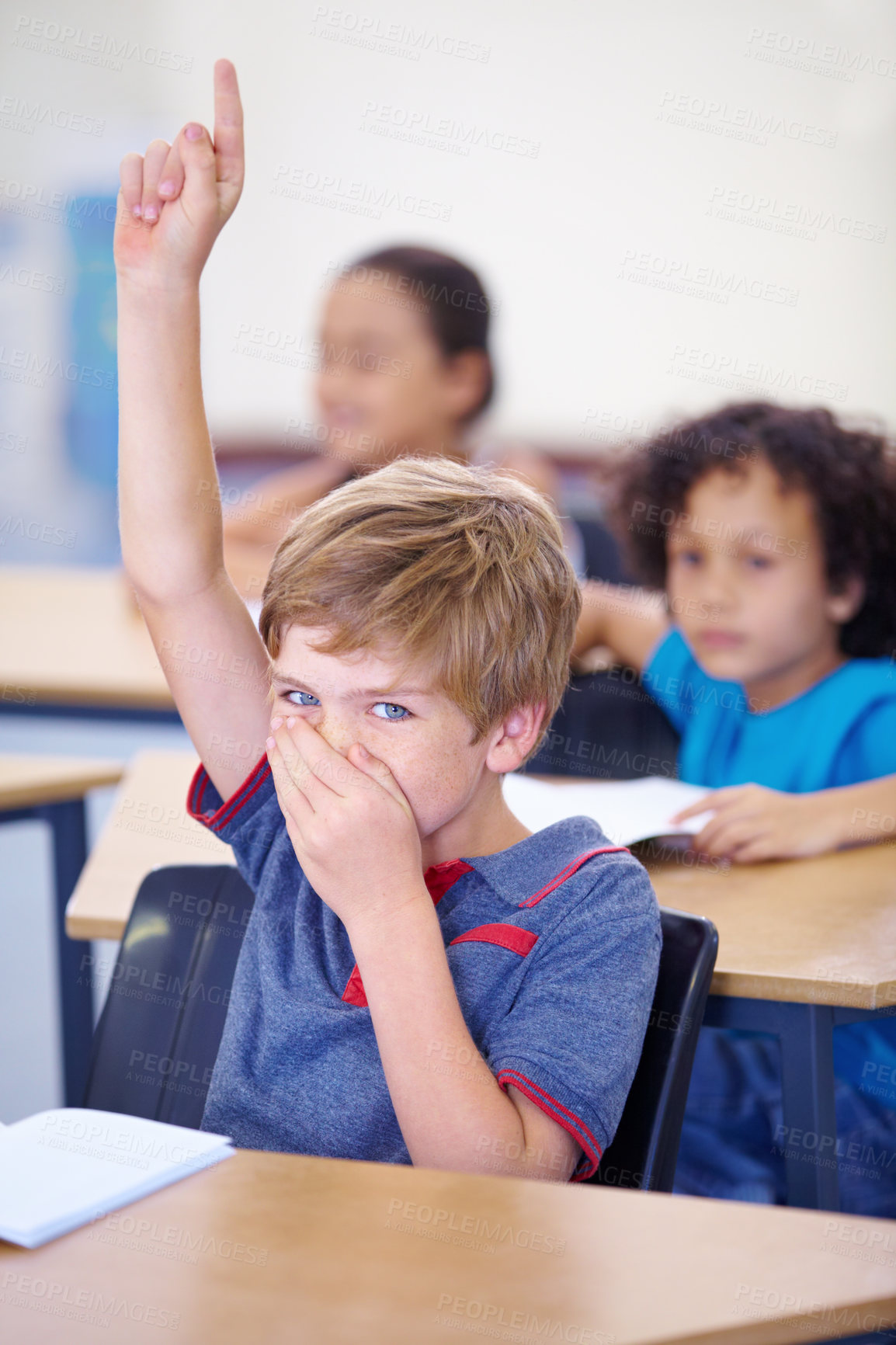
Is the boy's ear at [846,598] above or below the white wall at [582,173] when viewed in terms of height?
below

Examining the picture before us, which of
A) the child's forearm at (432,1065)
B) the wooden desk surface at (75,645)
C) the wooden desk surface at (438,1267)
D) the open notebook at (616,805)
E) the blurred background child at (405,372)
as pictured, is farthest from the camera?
the blurred background child at (405,372)

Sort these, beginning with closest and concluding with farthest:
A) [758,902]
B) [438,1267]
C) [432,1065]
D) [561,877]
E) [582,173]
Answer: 1. [438,1267]
2. [432,1065]
3. [561,877]
4. [758,902]
5. [582,173]

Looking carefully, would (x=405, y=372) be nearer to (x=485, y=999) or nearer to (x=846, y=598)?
(x=846, y=598)

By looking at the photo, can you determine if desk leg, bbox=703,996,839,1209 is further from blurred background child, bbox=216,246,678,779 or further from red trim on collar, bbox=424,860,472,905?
blurred background child, bbox=216,246,678,779

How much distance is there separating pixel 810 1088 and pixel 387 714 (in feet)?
1.68

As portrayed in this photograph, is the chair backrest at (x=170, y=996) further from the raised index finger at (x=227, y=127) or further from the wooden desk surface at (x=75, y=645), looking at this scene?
the wooden desk surface at (x=75, y=645)

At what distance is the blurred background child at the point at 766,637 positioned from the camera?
5.13 ft

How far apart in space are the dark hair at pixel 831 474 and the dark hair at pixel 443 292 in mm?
880

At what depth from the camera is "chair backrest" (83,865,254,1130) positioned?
1031 millimetres

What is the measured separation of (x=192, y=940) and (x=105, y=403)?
4853mm

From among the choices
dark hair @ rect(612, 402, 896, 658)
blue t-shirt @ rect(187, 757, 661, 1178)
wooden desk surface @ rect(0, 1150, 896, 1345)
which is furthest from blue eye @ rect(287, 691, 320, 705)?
dark hair @ rect(612, 402, 896, 658)

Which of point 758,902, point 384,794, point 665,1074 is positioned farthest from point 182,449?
point 758,902

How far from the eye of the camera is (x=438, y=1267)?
541 millimetres

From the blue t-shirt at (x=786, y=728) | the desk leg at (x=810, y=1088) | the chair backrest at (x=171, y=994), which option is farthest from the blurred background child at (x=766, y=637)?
the chair backrest at (x=171, y=994)
